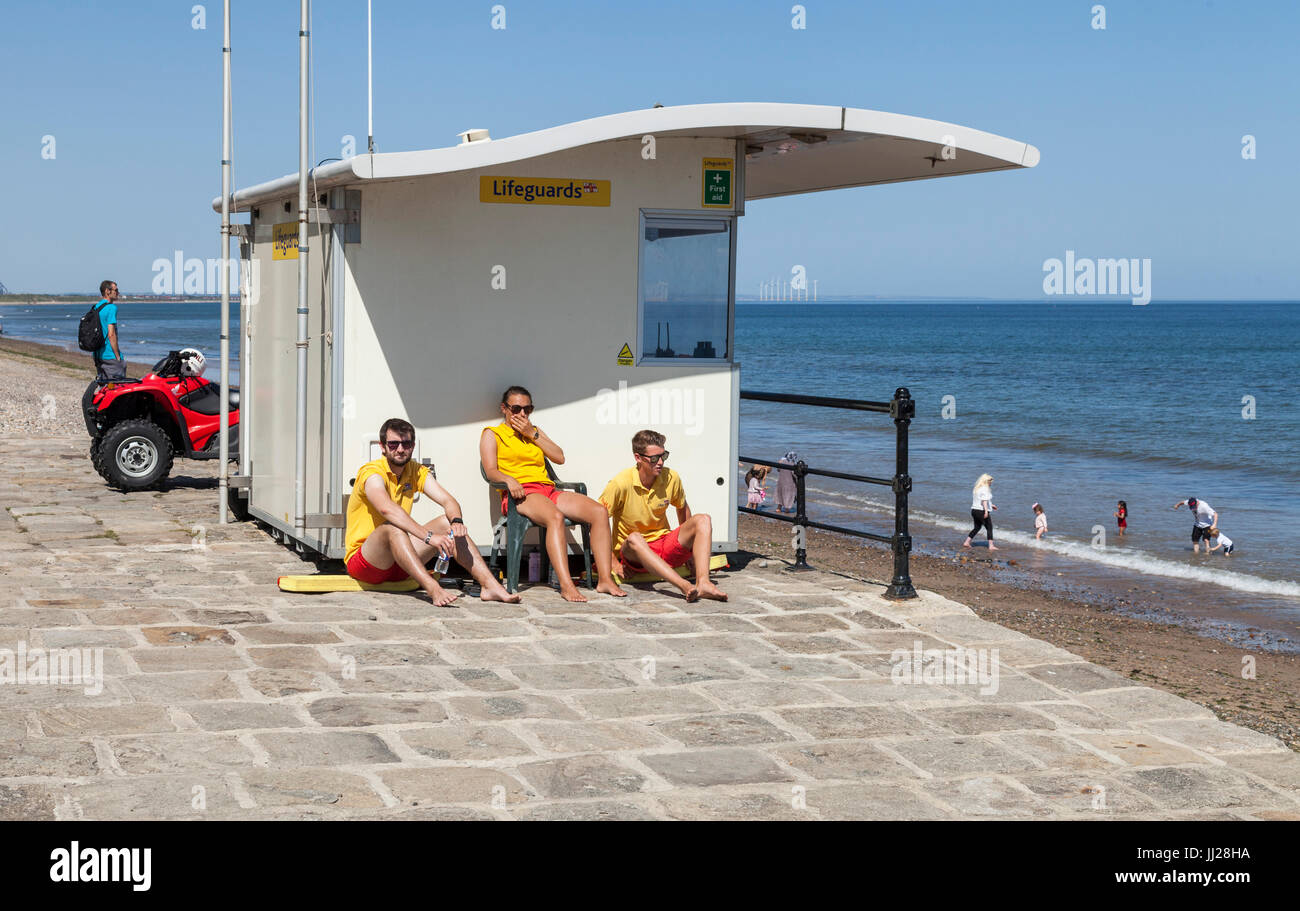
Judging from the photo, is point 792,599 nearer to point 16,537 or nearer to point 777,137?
point 777,137

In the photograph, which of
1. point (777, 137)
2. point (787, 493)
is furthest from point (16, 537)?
point (787, 493)

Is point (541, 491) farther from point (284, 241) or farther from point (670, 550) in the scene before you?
point (284, 241)

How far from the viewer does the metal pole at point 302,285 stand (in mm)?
8627

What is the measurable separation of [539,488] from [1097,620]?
222 inches

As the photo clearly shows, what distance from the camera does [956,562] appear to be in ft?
52.4

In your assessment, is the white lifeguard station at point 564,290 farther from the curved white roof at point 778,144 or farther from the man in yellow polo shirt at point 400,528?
the man in yellow polo shirt at point 400,528

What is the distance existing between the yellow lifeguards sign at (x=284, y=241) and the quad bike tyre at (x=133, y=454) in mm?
3345

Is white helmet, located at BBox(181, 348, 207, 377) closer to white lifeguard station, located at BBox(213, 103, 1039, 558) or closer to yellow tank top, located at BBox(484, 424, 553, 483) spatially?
white lifeguard station, located at BBox(213, 103, 1039, 558)

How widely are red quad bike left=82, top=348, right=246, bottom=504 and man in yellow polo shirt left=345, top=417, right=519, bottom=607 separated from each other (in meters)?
4.93

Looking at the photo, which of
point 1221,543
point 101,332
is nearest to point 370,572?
point 101,332

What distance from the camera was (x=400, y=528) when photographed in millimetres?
8047

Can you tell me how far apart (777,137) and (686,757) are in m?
4.87

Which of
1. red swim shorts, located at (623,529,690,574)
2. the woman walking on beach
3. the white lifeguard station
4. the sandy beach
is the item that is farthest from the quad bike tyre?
the woman walking on beach

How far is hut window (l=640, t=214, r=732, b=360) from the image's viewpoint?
9.20 meters
